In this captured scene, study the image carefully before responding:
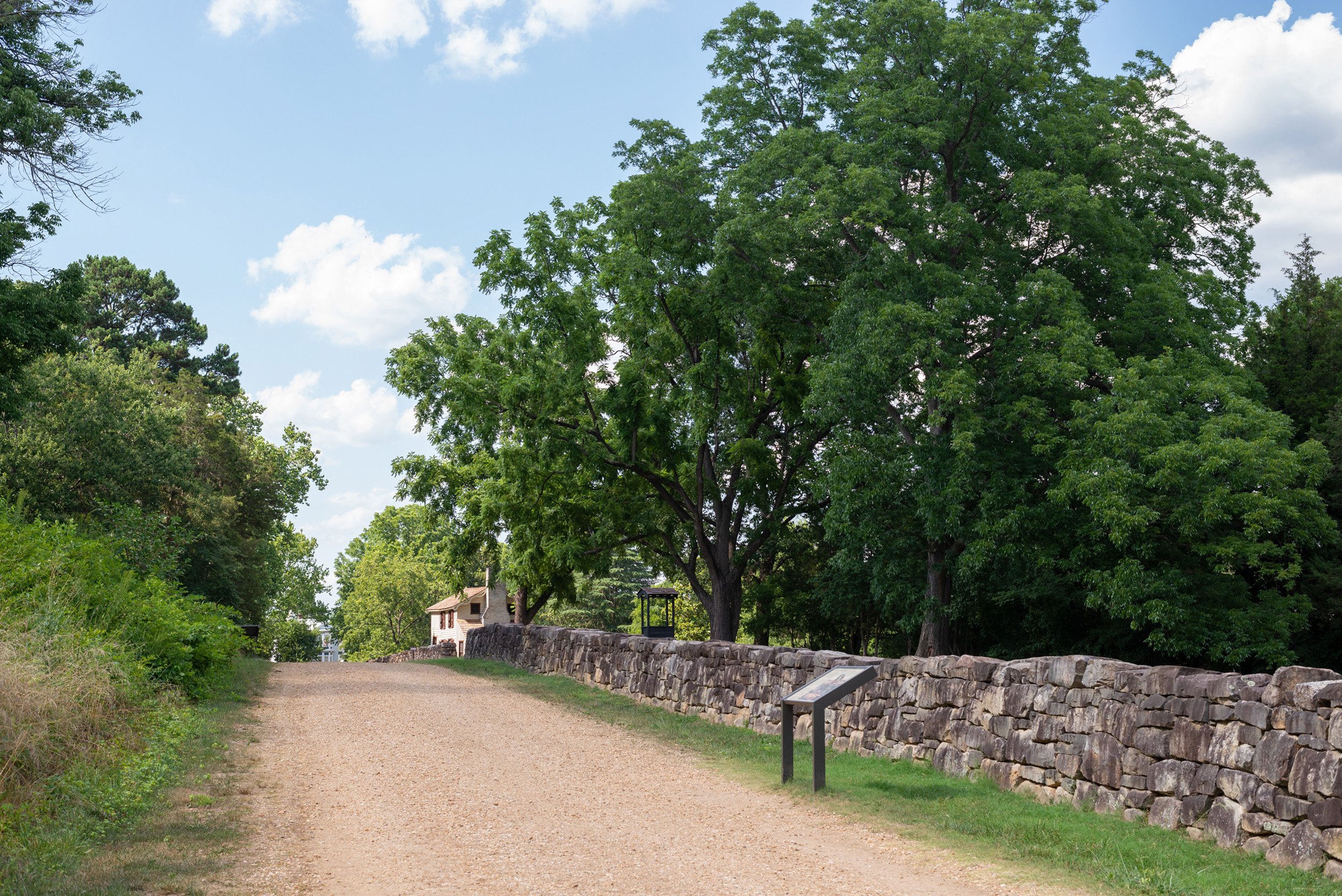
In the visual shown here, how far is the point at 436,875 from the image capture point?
6.13 meters

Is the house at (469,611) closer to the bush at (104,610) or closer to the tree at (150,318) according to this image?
the tree at (150,318)

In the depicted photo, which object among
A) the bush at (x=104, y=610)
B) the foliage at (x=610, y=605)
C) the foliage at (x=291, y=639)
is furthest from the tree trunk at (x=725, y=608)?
the foliage at (x=291, y=639)

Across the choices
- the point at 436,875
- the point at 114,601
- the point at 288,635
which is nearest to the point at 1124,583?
the point at 436,875

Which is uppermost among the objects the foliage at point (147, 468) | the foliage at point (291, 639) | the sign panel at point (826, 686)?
the foliage at point (147, 468)

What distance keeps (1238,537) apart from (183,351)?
41.4m

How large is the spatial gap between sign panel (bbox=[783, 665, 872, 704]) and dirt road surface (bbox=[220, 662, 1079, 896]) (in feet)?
2.83

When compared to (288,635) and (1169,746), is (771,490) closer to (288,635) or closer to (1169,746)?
(1169,746)

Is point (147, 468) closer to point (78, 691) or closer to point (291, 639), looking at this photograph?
point (78, 691)

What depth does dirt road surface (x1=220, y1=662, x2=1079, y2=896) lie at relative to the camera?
20.0ft

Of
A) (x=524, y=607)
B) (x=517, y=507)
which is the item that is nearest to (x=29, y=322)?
(x=517, y=507)

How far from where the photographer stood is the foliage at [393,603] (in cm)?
6488

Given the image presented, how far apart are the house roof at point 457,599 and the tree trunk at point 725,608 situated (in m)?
31.9

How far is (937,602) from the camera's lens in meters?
19.7

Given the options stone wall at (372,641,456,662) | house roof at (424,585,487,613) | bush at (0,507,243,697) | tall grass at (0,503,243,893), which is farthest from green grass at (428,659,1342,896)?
house roof at (424,585,487,613)
